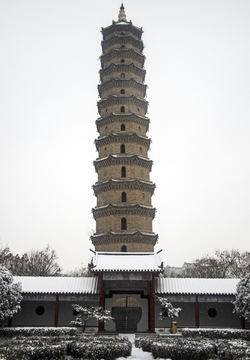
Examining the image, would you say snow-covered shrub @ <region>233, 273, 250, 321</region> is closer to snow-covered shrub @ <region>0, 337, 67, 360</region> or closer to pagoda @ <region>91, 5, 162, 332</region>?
pagoda @ <region>91, 5, 162, 332</region>

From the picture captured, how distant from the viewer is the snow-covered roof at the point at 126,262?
73.2 feet

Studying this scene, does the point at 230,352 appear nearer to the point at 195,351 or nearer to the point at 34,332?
the point at 195,351

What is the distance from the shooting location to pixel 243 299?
70.9 ft

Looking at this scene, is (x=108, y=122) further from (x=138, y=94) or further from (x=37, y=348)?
(x=37, y=348)

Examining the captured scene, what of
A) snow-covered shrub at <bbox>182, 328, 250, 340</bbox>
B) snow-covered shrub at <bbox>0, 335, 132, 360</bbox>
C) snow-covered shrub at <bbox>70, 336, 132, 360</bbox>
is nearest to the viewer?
snow-covered shrub at <bbox>0, 335, 132, 360</bbox>

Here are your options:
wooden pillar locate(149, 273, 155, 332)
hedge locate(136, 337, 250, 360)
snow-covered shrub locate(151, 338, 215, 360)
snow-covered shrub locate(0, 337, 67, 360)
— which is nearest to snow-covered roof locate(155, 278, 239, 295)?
wooden pillar locate(149, 273, 155, 332)

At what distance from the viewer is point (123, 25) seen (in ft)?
133

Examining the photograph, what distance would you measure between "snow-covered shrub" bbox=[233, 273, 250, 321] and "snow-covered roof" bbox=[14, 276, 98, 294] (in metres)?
8.84

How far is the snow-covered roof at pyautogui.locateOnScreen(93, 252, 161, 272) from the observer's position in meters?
22.3

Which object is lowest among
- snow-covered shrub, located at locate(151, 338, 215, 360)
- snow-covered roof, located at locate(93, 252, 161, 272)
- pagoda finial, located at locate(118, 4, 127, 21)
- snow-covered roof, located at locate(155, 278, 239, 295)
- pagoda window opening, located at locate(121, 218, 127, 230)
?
snow-covered shrub, located at locate(151, 338, 215, 360)

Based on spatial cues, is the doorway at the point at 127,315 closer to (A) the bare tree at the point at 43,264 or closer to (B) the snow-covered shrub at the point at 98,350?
(B) the snow-covered shrub at the point at 98,350

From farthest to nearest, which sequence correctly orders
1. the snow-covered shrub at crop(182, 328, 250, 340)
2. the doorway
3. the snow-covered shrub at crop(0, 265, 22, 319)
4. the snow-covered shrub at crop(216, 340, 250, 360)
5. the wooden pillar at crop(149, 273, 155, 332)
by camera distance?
the doorway < the wooden pillar at crop(149, 273, 155, 332) < the snow-covered shrub at crop(0, 265, 22, 319) < the snow-covered shrub at crop(182, 328, 250, 340) < the snow-covered shrub at crop(216, 340, 250, 360)

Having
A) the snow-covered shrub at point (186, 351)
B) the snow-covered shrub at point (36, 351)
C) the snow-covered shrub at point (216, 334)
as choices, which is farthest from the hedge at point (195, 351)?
the snow-covered shrub at point (216, 334)

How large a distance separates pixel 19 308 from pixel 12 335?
85.3 inches
